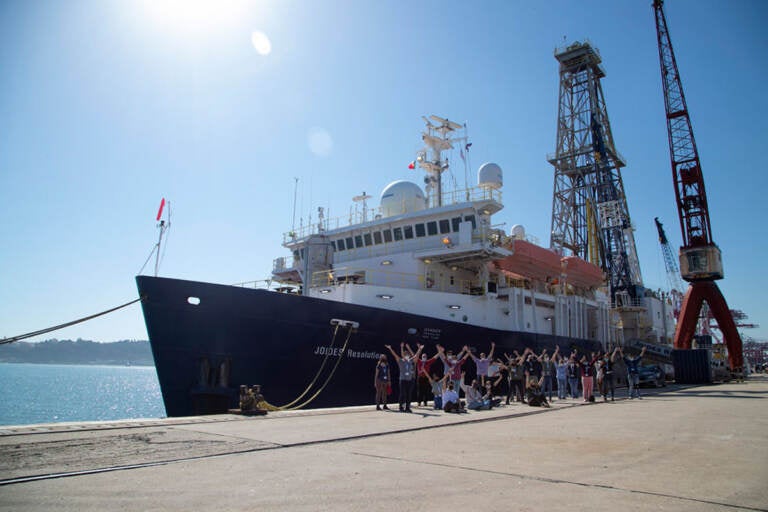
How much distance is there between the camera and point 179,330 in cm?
1302

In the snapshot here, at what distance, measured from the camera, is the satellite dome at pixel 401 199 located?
966 inches

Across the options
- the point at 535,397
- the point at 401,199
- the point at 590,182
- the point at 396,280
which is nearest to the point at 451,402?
the point at 535,397

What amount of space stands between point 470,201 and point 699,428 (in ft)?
46.6

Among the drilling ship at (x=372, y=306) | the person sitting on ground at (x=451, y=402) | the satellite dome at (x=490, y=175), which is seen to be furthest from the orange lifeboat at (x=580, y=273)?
the person sitting on ground at (x=451, y=402)

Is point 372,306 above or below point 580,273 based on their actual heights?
below

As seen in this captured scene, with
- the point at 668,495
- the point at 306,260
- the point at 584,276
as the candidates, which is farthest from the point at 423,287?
the point at 668,495

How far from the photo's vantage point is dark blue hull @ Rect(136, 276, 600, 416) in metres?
12.9

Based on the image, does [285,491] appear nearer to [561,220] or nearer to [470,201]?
[470,201]

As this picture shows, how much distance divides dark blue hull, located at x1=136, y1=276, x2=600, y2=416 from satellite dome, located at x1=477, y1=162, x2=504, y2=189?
43.6 ft

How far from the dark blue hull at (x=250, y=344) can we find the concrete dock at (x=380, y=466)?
3.95m

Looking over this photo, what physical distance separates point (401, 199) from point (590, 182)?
2953cm

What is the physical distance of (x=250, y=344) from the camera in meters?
13.8

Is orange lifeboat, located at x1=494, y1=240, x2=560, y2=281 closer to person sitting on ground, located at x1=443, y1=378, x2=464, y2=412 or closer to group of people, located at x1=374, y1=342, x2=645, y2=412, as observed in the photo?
group of people, located at x1=374, y1=342, x2=645, y2=412

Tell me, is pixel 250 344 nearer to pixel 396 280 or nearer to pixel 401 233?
pixel 396 280
